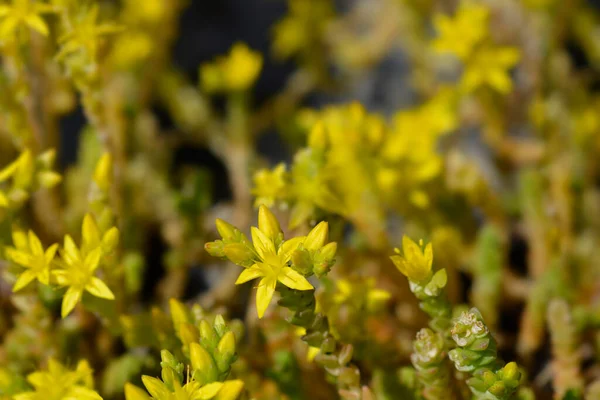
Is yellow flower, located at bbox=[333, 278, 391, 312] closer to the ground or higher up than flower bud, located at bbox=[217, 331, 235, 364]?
closer to the ground

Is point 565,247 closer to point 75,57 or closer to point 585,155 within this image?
point 585,155

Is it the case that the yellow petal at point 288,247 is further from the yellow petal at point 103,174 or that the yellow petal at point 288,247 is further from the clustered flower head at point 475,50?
the clustered flower head at point 475,50

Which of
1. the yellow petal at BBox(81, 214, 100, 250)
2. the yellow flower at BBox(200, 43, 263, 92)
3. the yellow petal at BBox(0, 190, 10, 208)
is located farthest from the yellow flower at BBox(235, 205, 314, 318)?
the yellow flower at BBox(200, 43, 263, 92)

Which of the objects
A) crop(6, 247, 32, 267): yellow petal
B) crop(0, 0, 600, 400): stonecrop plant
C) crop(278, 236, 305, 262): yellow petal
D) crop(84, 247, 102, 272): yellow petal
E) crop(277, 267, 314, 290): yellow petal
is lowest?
crop(0, 0, 600, 400): stonecrop plant

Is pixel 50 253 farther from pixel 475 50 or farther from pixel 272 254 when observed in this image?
pixel 475 50

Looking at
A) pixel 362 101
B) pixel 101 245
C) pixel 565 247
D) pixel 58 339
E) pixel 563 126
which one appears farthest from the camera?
pixel 362 101

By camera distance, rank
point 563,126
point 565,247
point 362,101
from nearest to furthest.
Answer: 1. point 565,247
2. point 563,126
3. point 362,101

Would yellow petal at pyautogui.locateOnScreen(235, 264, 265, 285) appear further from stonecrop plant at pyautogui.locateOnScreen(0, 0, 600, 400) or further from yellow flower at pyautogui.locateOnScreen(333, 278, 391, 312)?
yellow flower at pyautogui.locateOnScreen(333, 278, 391, 312)

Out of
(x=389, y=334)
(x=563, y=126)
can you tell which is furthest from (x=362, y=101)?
(x=389, y=334)
